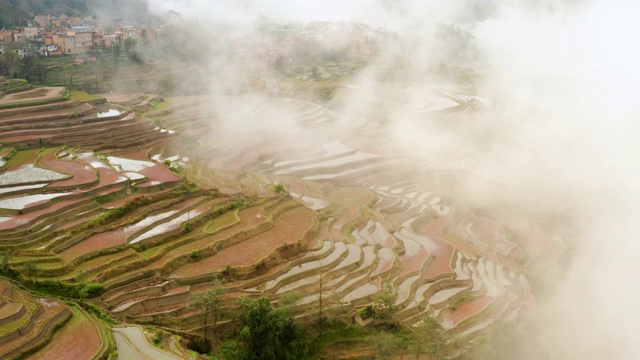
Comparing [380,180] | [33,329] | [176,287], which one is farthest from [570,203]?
[33,329]

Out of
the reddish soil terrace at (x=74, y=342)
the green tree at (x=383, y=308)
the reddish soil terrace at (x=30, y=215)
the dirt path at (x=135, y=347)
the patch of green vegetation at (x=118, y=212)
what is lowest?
the green tree at (x=383, y=308)

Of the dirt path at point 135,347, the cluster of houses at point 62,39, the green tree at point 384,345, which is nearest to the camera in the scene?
the dirt path at point 135,347

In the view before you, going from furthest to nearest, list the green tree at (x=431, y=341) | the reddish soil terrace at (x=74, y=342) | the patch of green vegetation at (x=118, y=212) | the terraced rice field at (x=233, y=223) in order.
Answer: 1. the patch of green vegetation at (x=118, y=212)
2. the terraced rice field at (x=233, y=223)
3. the green tree at (x=431, y=341)
4. the reddish soil terrace at (x=74, y=342)

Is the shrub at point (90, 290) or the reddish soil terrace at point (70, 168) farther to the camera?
the reddish soil terrace at point (70, 168)

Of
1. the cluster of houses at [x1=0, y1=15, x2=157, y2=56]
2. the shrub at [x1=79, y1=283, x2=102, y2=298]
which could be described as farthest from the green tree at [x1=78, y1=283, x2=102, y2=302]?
the cluster of houses at [x1=0, y1=15, x2=157, y2=56]

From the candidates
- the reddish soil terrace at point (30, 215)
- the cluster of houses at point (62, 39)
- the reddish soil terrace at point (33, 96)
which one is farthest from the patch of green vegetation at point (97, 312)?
the cluster of houses at point (62, 39)

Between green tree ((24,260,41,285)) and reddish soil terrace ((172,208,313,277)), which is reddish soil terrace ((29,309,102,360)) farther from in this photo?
reddish soil terrace ((172,208,313,277))

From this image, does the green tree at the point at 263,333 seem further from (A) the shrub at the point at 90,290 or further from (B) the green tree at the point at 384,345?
(A) the shrub at the point at 90,290
